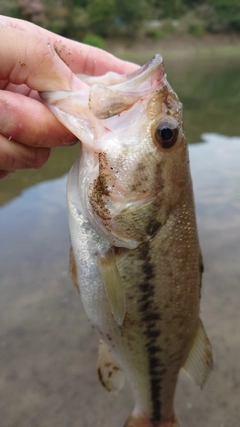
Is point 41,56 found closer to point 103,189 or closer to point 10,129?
point 10,129

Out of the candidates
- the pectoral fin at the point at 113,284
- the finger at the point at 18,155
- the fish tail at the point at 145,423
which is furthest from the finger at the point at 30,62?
the fish tail at the point at 145,423

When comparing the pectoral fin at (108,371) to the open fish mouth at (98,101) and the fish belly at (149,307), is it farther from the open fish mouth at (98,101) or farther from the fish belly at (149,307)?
the open fish mouth at (98,101)

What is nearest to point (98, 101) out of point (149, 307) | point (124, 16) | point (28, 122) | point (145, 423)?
point (28, 122)

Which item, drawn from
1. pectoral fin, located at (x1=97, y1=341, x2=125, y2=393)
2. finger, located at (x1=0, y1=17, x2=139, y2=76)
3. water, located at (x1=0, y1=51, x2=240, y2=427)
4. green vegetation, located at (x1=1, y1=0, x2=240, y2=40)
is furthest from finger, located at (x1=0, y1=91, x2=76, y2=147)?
green vegetation, located at (x1=1, y1=0, x2=240, y2=40)

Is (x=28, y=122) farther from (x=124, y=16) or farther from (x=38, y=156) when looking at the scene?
(x=124, y=16)

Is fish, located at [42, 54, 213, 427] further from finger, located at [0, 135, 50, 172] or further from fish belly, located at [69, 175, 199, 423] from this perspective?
finger, located at [0, 135, 50, 172]

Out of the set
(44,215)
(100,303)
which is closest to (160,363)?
(100,303)

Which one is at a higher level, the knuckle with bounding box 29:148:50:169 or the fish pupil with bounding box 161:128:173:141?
the fish pupil with bounding box 161:128:173:141
